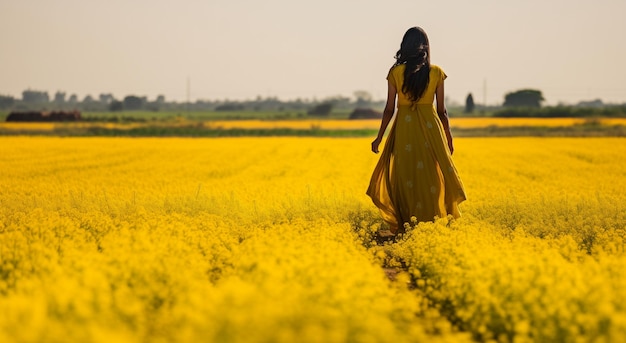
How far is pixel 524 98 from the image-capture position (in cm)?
10025

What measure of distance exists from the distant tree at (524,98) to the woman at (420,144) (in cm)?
9433

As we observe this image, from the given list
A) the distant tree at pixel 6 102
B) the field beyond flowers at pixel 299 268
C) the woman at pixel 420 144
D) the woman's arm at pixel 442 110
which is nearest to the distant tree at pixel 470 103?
the field beyond flowers at pixel 299 268

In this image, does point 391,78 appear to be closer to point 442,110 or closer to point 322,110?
point 442,110

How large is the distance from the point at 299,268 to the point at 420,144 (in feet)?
13.3

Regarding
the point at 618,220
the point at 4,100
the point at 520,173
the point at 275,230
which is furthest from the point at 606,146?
the point at 4,100

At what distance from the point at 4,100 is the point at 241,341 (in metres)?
143

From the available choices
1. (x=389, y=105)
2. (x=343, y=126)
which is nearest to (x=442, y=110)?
(x=389, y=105)

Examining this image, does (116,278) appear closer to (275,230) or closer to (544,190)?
(275,230)

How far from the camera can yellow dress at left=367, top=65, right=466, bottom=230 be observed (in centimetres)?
818

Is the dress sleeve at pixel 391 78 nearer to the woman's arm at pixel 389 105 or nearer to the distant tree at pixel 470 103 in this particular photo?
the woman's arm at pixel 389 105

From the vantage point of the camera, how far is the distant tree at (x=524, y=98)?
99.9 m

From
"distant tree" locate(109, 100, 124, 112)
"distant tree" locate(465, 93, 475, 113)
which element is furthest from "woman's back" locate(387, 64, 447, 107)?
"distant tree" locate(109, 100, 124, 112)

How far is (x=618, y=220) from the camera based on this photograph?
864 cm

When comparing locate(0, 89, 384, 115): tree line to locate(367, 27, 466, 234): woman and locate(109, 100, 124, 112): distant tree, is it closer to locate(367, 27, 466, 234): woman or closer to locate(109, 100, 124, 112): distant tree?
locate(109, 100, 124, 112): distant tree
